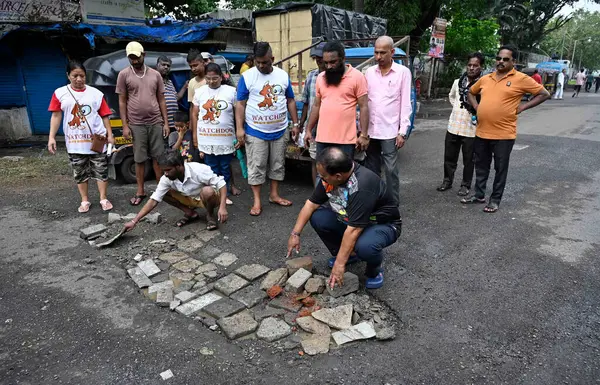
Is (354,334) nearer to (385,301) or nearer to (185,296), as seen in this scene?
(385,301)

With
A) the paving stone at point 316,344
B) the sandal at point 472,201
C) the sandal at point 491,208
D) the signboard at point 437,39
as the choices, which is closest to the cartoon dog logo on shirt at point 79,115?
the paving stone at point 316,344

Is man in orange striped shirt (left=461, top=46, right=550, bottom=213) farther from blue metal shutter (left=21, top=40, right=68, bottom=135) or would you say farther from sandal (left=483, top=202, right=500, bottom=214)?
blue metal shutter (left=21, top=40, right=68, bottom=135)

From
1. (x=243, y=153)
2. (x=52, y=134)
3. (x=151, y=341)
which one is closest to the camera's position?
(x=151, y=341)

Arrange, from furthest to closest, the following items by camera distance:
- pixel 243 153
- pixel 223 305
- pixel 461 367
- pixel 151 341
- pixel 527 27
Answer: pixel 527 27 → pixel 243 153 → pixel 223 305 → pixel 151 341 → pixel 461 367

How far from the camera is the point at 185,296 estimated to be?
3.12 metres

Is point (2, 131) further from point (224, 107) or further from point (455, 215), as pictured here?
point (455, 215)

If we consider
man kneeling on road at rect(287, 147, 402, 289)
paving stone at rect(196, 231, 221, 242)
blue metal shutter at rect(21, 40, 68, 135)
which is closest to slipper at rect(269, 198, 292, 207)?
paving stone at rect(196, 231, 221, 242)

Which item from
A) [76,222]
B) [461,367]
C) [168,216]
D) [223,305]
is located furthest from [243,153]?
[461,367]

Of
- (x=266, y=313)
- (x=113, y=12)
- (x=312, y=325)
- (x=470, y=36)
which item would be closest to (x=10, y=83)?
(x=113, y=12)

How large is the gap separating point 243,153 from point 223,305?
255 centimetres

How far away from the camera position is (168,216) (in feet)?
15.7

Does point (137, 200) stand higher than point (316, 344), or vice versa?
point (137, 200)

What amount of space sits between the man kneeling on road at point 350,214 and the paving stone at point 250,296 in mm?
444

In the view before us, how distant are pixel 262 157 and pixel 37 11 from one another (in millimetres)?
7591
